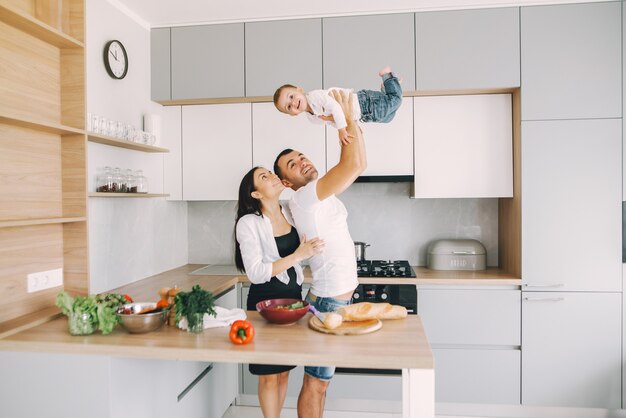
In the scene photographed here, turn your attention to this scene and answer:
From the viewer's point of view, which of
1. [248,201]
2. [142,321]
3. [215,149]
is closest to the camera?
[142,321]

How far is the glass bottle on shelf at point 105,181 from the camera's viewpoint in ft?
9.05

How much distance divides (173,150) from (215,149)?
0.32m

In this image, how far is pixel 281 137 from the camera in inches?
137

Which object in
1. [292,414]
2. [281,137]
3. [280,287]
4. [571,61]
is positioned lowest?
[292,414]

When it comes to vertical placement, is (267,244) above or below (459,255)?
above

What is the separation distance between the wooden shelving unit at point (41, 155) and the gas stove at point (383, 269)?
1.73 meters

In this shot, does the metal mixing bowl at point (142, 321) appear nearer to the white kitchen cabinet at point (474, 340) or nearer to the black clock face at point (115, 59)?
the black clock face at point (115, 59)

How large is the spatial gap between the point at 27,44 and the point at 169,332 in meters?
1.40

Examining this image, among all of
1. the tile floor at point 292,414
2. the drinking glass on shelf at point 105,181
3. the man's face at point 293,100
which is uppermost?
the man's face at point 293,100

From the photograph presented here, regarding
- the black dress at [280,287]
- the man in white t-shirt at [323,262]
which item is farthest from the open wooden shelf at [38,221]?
the man in white t-shirt at [323,262]

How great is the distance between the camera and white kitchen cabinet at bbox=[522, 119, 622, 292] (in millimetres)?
3039

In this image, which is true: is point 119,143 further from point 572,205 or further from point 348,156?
point 572,205

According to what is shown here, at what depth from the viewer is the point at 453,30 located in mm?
3189

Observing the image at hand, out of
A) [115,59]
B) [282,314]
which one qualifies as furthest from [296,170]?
[115,59]
